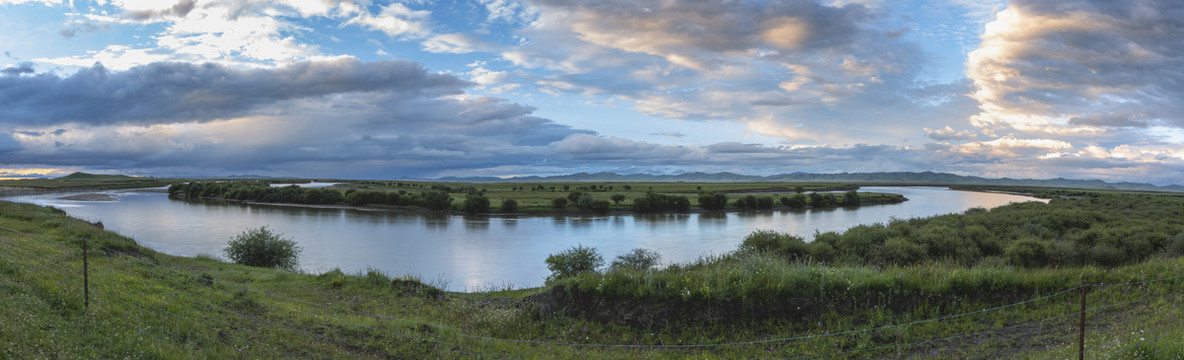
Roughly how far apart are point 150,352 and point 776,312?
901 centimetres

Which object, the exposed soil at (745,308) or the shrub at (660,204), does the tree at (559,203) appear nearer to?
the shrub at (660,204)

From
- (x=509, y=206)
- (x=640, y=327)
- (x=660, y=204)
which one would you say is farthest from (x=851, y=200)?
(x=640, y=327)

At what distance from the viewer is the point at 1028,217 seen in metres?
28.2

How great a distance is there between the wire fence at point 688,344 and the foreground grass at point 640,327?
3 cm

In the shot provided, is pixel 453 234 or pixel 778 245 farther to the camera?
pixel 453 234

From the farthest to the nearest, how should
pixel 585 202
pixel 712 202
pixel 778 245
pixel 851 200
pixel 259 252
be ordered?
1. pixel 851 200
2. pixel 712 202
3. pixel 585 202
4. pixel 259 252
5. pixel 778 245

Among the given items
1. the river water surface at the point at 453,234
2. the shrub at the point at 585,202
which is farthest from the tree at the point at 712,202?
the shrub at the point at 585,202

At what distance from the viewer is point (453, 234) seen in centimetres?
5028

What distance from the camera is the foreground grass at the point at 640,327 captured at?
7.11 meters

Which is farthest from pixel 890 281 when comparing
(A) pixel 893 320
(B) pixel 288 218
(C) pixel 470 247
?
(B) pixel 288 218

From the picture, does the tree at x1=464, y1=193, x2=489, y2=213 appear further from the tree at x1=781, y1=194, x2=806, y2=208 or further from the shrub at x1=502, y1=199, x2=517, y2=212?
the tree at x1=781, y1=194, x2=806, y2=208

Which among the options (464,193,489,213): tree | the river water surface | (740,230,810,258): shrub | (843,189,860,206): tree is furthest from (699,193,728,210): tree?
(740,230,810,258): shrub

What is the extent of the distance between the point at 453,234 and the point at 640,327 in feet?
139

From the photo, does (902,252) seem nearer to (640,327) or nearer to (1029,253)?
(1029,253)
